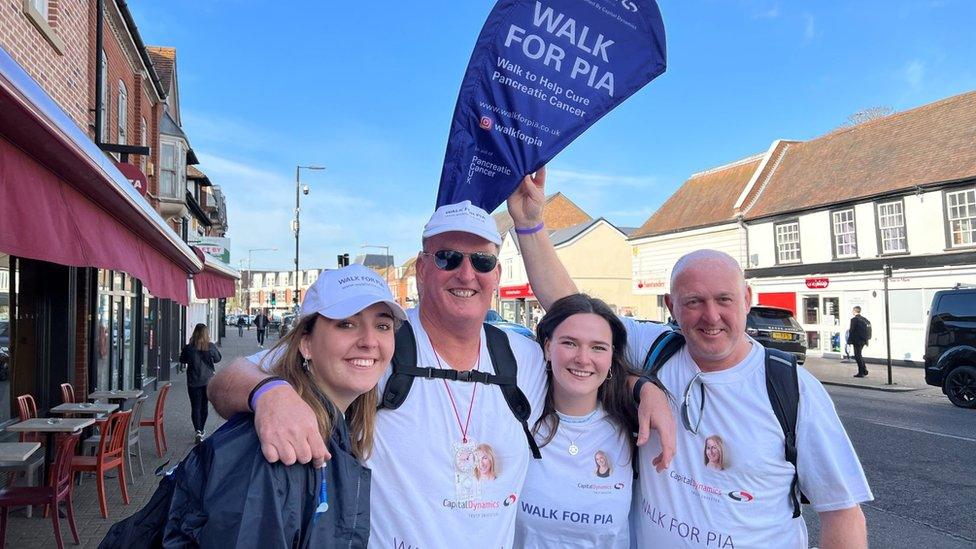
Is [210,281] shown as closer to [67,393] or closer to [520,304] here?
[67,393]

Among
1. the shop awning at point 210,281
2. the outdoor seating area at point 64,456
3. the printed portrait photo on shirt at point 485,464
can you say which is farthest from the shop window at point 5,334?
the printed portrait photo on shirt at point 485,464

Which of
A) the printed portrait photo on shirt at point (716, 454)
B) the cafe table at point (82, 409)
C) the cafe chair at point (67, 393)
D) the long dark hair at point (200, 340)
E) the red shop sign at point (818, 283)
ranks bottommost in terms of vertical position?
the cafe table at point (82, 409)

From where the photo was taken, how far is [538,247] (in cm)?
298

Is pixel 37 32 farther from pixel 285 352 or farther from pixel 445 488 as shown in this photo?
pixel 445 488

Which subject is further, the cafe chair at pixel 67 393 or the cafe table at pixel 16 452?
the cafe chair at pixel 67 393

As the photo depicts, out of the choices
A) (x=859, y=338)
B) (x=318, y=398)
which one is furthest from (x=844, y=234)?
(x=318, y=398)

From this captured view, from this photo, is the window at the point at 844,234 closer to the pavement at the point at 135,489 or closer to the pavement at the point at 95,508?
the pavement at the point at 135,489

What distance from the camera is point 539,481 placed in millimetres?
2273

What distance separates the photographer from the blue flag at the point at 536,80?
Answer: 271 centimetres

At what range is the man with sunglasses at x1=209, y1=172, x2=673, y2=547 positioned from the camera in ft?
6.30

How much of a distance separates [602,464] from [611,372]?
38cm

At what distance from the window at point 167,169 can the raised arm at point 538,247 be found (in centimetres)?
1685

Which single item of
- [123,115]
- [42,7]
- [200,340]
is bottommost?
[200,340]

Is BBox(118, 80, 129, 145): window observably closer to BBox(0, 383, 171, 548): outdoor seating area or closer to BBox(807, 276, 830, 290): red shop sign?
BBox(0, 383, 171, 548): outdoor seating area
